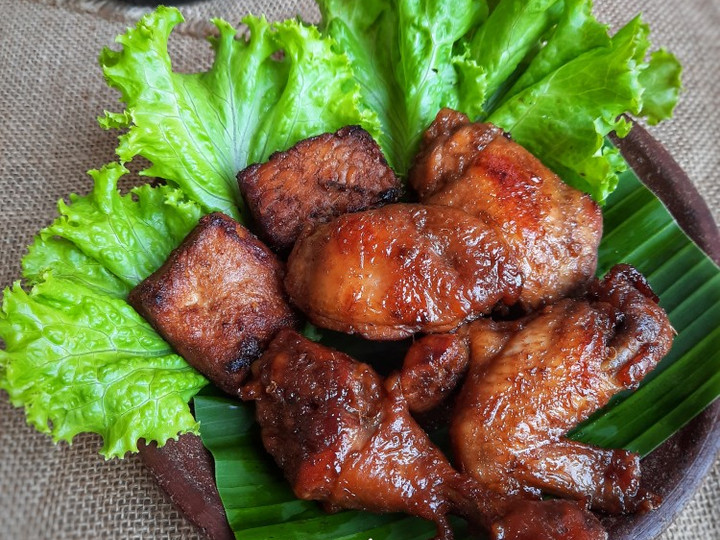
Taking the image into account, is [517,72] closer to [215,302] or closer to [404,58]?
[404,58]

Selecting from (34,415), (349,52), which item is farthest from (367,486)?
(349,52)

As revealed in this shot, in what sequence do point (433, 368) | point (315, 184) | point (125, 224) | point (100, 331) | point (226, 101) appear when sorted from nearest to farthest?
point (433, 368), point (100, 331), point (125, 224), point (315, 184), point (226, 101)

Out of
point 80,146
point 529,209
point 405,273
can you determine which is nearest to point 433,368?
point 405,273

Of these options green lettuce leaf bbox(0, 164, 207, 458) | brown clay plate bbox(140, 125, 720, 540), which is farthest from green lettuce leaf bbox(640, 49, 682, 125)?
green lettuce leaf bbox(0, 164, 207, 458)

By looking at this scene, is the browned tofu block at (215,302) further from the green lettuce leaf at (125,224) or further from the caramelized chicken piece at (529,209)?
the caramelized chicken piece at (529,209)

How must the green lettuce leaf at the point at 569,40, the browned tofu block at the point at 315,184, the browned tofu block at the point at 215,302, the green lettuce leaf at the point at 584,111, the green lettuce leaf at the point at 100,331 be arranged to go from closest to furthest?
the green lettuce leaf at the point at 100,331
the browned tofu block at the point at 215,302
the browned tofu block at the point at 315,184
the green lettuce leaf at the point at 584,111
the green lettuce leaf at the point at 569,40

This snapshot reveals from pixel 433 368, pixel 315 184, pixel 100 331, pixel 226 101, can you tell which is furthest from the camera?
pixel 226 101

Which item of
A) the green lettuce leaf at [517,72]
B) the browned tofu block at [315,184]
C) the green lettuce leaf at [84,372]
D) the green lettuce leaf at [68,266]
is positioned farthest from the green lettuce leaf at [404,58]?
the green lettuce leaf at [84,372]
